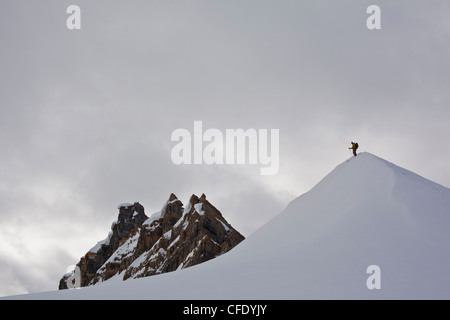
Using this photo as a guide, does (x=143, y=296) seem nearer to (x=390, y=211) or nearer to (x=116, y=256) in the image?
(x=390, y=211)

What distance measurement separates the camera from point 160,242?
132750mm

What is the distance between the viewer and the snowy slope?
54.9 ft

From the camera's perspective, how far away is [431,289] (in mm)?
16391

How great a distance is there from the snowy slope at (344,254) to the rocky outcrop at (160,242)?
235ft

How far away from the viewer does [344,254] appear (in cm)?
2023

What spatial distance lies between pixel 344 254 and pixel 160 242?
118956 mm

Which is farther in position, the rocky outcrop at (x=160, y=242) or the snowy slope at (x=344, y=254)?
the rocky outcrop at (x=160, y=242)

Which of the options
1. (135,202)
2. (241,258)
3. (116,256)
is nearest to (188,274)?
(241,258)

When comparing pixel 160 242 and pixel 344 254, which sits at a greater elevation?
pixel 160 242

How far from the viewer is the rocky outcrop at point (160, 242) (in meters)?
105

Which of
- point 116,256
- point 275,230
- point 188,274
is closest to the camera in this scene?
point 188,274

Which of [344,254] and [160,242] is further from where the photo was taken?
[160,242]
